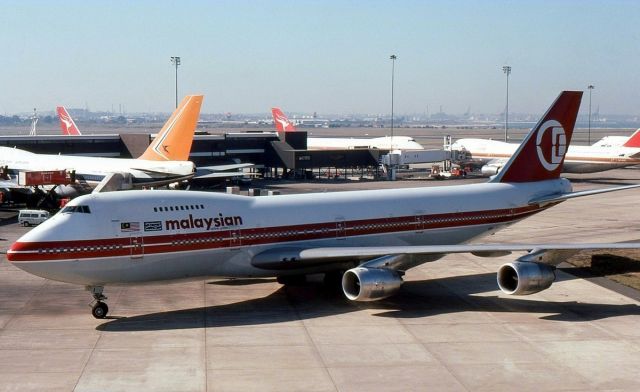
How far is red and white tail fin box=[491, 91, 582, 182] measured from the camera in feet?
123

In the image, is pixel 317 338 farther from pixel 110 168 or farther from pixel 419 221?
pixel 110 168

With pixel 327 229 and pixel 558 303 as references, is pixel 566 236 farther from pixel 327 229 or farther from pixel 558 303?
pixel 327 229

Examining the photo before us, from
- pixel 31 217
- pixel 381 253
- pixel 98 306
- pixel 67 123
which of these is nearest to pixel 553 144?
pixel 381 253

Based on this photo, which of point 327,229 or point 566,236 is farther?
point 566,236

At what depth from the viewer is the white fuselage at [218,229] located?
26.3m

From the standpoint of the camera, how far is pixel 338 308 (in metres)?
29.3

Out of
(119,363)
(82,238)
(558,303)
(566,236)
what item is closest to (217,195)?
(82,238)

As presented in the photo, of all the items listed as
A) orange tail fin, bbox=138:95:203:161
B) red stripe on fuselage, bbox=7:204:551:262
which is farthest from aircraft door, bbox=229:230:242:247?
orange tail fin, bbox=138:95:203:161

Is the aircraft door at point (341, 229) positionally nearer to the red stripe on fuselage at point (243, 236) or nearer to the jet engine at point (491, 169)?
the red stripe on fuselage at point (243, 236)

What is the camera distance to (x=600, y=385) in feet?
68.1

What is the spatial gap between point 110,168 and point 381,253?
40.5 m

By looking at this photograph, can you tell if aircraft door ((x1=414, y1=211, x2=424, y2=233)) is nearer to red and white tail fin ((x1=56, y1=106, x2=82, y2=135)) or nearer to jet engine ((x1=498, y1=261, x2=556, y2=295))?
jet engine ((x1=498, y1=261, x2=556, y2=295))

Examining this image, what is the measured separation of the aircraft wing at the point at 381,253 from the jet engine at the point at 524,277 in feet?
1.81

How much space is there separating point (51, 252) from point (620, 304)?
66.6ft
